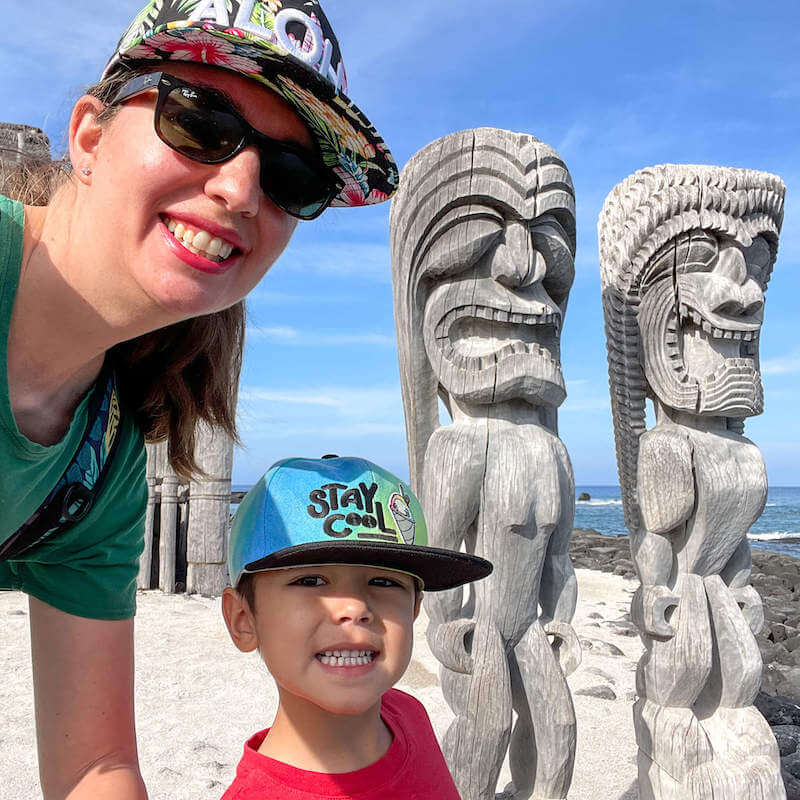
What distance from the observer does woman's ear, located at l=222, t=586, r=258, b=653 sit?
5.16 feet

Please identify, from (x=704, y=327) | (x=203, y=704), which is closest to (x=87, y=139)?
(x=704, y=327)

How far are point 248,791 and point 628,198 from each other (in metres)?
2.81

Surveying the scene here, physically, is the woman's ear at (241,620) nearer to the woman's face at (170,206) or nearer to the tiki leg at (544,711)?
the woman's face at (170,206)

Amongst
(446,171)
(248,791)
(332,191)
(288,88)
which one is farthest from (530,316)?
(248,791)

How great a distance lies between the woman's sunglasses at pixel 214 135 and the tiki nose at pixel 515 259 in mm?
1677

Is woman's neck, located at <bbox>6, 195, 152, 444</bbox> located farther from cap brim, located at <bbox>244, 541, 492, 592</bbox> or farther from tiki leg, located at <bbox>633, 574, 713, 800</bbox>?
tiki leg, located at <bbox>633, 574, 713, 800</bbox>

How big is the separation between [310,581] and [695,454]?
87.5 inches

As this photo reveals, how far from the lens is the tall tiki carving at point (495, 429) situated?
2928 millimetres

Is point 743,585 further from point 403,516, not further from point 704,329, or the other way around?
point 403,516

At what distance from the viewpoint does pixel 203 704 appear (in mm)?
5090

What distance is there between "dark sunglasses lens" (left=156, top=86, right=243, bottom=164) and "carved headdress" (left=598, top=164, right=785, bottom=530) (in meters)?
2.39

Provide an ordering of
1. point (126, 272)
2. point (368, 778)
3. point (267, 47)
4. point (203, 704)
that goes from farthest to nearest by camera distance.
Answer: point (203, 704), point (368, 778), point (126, 272), point (267, 47)

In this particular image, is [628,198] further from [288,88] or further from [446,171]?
[288,88]

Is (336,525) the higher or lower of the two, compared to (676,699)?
higher
